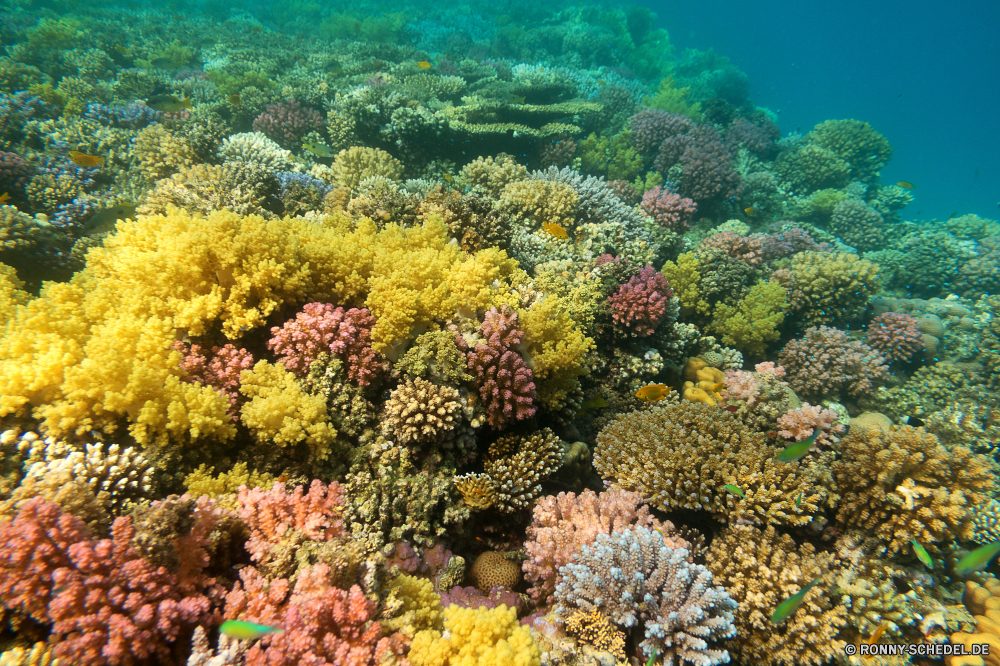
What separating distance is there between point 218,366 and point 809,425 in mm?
6960

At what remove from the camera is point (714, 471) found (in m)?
4.26

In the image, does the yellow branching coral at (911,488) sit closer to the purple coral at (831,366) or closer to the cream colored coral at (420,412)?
the purple coral at (831,366)

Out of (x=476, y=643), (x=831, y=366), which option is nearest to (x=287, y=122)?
(x=476, y=643)

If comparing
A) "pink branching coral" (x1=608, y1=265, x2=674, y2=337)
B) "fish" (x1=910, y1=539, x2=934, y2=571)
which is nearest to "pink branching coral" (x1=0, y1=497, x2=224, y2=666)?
"pink branching coral" (x1=608, y1=265, x2=674, y2=337)

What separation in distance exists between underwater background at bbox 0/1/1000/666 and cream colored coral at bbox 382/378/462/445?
25mm

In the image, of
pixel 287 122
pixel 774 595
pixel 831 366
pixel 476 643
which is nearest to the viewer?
pixel 476 643

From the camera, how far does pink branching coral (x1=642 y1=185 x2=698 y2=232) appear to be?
31.8 feet

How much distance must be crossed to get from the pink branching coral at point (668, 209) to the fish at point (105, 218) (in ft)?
33.7

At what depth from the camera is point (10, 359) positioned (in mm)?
3018

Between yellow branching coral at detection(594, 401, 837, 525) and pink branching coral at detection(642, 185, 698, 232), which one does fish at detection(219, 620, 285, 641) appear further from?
pink branching coral at detection(642, 185, 698, 232)

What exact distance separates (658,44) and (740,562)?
3134 cm

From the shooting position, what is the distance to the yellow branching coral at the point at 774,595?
3412mm

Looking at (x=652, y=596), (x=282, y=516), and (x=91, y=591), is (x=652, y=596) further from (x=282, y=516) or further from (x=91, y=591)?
(x=91, y=591)

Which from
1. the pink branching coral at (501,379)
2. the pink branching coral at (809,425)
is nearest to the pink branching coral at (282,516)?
the pink branching coral at (501,379)
